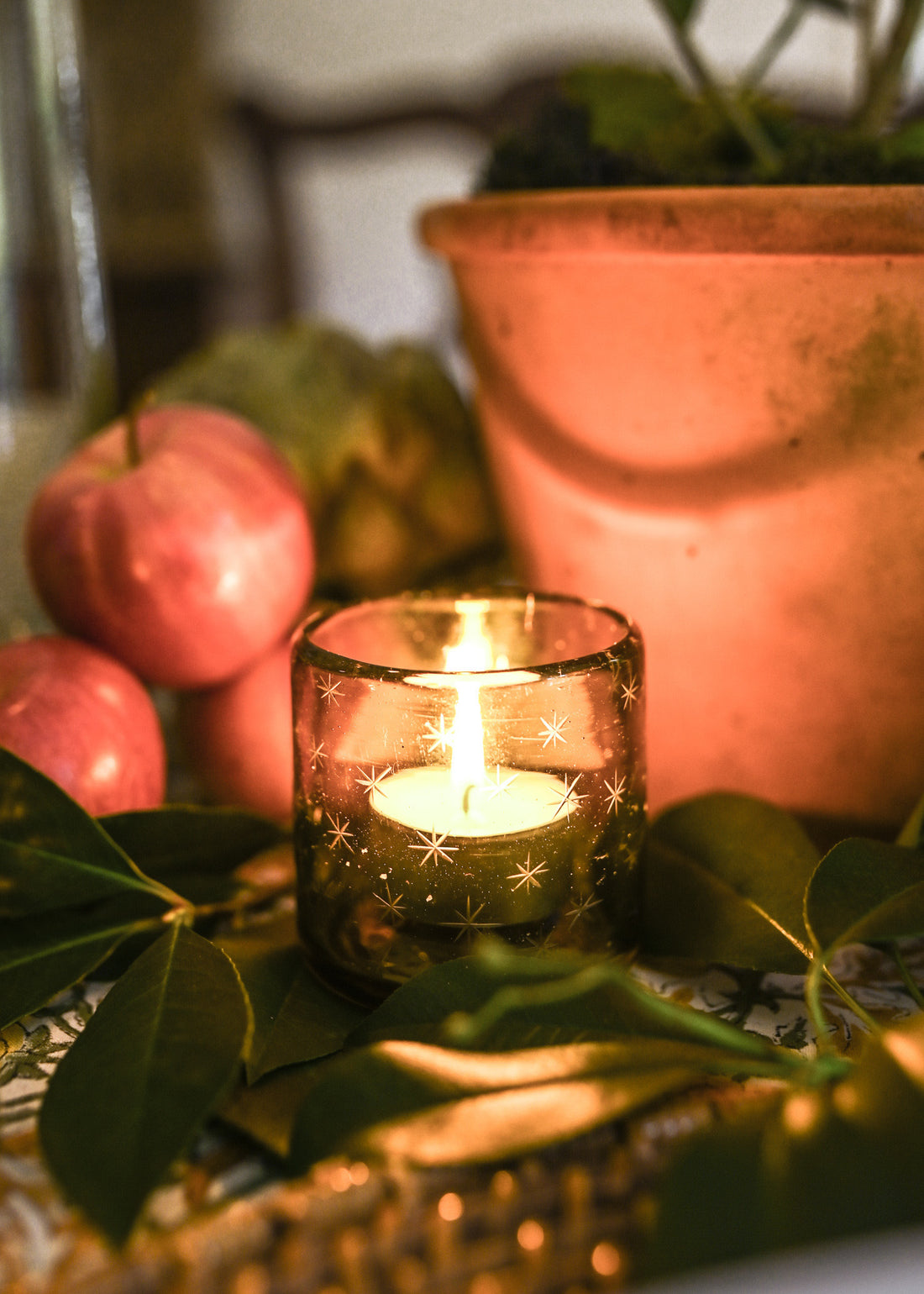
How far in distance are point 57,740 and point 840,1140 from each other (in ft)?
0.70

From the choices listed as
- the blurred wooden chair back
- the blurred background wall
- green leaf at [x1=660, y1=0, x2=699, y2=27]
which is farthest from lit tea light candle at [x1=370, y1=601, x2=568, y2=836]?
the blurred background wall

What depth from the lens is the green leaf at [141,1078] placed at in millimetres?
174

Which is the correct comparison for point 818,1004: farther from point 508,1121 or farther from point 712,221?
point 712,221

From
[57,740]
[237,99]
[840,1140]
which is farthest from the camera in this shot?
[237,99]

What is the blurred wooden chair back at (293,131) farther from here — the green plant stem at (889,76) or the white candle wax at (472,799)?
the white candle wax at (472,799)

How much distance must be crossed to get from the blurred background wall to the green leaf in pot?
87cm

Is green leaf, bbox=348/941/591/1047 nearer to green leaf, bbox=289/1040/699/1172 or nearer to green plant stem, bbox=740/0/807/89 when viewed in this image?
green leaf, bbox=289/1040/699/1172

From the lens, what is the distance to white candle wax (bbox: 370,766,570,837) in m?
0.25

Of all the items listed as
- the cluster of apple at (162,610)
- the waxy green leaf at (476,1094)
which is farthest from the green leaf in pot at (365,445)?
the waxy green leaf at (476,1094)

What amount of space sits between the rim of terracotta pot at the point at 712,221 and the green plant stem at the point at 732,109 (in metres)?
0.05

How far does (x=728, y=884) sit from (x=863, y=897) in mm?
→ 42

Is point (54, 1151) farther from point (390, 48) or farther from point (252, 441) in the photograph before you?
point (390, 48)

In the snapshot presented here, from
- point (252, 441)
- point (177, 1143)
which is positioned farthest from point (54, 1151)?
point (252, 441)

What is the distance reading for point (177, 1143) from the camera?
179 millimetres
